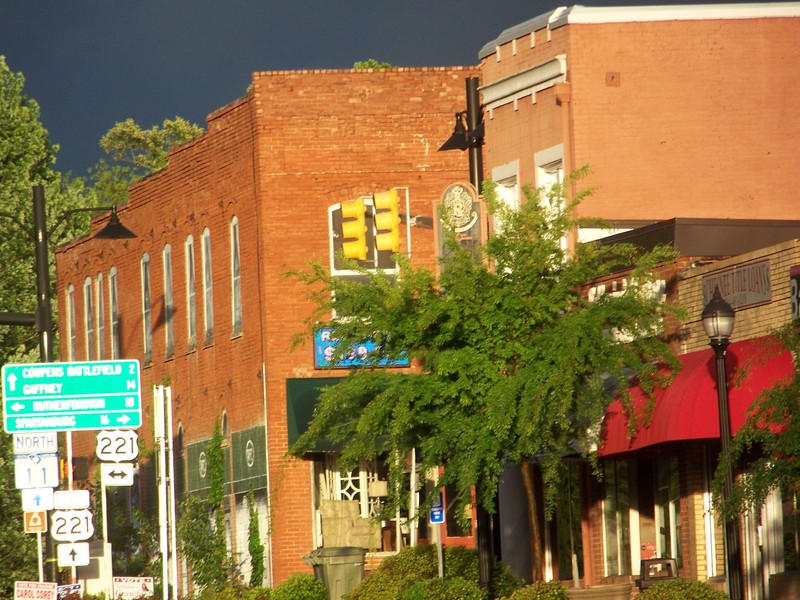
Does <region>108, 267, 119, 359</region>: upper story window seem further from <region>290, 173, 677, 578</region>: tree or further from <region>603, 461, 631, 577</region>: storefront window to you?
<region>603, 461, 631, 577</region>: storefront window

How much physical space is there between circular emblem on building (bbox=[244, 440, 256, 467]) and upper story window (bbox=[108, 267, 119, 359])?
9.59 m

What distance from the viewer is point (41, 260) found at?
1017 inches

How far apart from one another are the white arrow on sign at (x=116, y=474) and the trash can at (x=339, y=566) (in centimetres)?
586

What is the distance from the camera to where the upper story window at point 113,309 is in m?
47.2

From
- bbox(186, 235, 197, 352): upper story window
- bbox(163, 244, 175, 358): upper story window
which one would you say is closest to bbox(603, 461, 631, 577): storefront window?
bbox(186, 235, 197, 352): upper story window

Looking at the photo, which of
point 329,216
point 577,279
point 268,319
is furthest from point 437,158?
point 577,279

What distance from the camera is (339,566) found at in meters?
33.8

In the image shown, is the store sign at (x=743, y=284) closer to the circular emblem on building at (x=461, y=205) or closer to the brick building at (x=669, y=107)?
the brick building at (x=669, y=107)

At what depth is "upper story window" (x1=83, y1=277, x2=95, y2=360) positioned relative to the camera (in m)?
49.6

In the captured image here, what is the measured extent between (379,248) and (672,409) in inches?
371

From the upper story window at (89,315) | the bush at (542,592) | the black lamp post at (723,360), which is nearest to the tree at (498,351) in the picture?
the bush at (542,592)

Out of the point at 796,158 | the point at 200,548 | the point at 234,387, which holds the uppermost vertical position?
the point at 796,158

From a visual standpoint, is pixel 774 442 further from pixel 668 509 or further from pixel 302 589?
pixel 302 589

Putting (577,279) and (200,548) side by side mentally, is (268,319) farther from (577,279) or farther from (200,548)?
(577,279)
